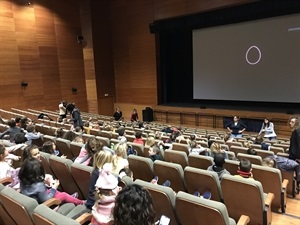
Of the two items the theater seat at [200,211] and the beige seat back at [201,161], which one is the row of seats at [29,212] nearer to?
the theater seat at [200,211]

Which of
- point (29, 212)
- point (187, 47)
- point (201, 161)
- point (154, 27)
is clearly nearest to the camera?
point (29, 212)

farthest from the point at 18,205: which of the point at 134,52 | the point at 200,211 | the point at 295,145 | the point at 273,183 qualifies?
the point at 134,52

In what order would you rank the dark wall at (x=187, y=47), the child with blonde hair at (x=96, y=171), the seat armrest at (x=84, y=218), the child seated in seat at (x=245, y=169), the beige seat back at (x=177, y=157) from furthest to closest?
1. the dark wall at (x=187, y=47)
2. the beige seat back at (x=177, y=157)
3. the child seated in seat at (x=245, y=169)
4. the child with blonde hair at (x=96, y=171)
5. the seat armrest at (x=84, y=218)

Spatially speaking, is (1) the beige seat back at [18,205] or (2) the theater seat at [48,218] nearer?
(2) the theater seat at [48,218]

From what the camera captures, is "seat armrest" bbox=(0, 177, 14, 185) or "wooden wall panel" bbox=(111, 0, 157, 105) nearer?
"seat armrest" bbox=(0, 177, 14, 185)

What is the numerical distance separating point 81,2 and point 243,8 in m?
8.10

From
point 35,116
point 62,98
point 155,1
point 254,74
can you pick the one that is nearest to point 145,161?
point 35,116

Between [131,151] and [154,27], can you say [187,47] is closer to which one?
[154,27]

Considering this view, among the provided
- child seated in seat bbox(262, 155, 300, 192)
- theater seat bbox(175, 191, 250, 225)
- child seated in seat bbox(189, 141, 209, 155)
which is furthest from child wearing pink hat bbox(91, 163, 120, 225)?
child seated in seat bbox(189, 141, 209, 155)

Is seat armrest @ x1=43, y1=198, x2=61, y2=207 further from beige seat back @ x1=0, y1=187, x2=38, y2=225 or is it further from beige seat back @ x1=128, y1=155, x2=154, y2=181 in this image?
beige seat back @ x1=128, y1=155, x2=154, y2=181

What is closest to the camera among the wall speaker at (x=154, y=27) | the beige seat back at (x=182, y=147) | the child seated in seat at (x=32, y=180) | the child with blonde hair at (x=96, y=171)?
the child seated in seat at (x=32, y=180)

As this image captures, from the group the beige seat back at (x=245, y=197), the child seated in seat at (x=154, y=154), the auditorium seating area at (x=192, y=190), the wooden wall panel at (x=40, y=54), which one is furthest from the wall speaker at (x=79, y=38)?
the beige seat back at (x=245, y=197)

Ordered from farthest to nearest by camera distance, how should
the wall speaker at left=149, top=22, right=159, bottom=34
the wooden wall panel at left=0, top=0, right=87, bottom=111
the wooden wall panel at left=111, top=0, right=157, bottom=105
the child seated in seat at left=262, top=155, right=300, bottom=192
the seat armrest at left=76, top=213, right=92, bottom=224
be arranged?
the wooden wall panel at left=111, top=0, right=157, bottom=105 → the wall speaker at left=149, top=22, right=159, bottom=34 → the wooden wall panel at left=0, top=0, right=87, bottom=111 → the child seated in seat at left=262, top=155, right=300, bottom=192 → the seat armrest at left=76, top=213, right=92, bottom=224

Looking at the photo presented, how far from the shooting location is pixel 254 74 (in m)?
11.2
